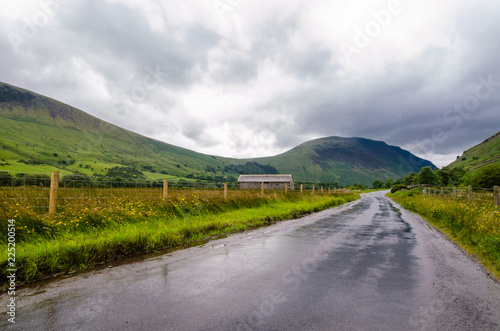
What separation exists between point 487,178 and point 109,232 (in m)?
84.6

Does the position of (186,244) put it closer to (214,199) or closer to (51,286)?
(51,286)

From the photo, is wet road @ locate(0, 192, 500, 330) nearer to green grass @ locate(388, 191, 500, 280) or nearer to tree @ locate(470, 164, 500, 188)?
green grass @ locate(388, 191, 500, 280)

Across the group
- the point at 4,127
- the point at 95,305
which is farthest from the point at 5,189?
the point at 4,127

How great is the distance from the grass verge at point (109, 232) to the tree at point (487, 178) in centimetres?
7574

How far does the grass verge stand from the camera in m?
→ 5.51

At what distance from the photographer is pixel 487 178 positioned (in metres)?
65.6

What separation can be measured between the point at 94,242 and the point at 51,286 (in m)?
1.84

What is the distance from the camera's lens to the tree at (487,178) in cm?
6378

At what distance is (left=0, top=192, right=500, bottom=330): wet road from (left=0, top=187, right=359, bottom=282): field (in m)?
0.88

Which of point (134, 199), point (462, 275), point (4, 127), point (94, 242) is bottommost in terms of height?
point (462, 275)

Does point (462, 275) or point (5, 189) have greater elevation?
point (5, 189)

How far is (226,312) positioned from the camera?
3.51 m

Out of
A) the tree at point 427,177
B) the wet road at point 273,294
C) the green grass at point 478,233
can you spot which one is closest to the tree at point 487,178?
the tree at point 427,177

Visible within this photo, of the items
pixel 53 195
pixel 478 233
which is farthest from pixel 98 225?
pixel 478 233
